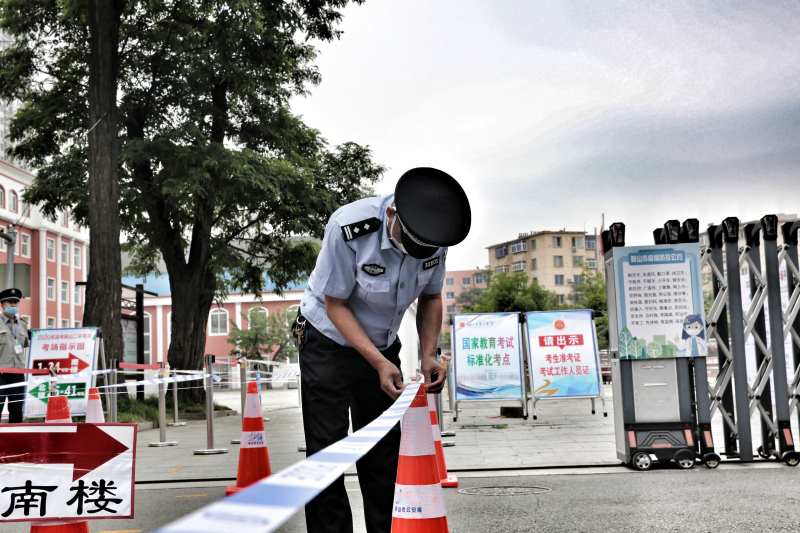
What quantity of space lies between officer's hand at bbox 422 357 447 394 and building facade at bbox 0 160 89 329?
48.6 m

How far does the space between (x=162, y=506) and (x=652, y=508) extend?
365cm

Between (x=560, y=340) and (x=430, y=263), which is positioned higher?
(x=430, y=263)

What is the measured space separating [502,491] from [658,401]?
2.01 m

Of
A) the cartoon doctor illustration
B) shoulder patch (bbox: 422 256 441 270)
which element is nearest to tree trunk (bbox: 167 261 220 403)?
the cartoon doctor illustration

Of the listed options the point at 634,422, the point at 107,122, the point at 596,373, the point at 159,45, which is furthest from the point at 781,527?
the point at 159,45

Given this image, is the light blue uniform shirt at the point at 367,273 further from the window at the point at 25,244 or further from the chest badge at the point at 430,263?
the window at the point at 25,244

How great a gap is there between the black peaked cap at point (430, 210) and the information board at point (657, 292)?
15.2ft

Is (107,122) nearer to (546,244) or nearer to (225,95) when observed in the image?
(225,95)

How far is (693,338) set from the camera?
715cm

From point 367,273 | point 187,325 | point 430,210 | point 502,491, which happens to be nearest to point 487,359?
point 502,491

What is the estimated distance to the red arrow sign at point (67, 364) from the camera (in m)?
11.5

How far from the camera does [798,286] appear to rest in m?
7.41

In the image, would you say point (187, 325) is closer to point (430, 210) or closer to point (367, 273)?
point (367, 273)

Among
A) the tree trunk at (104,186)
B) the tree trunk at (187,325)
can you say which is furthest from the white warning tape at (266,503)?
the tree trunk at (187,325)
